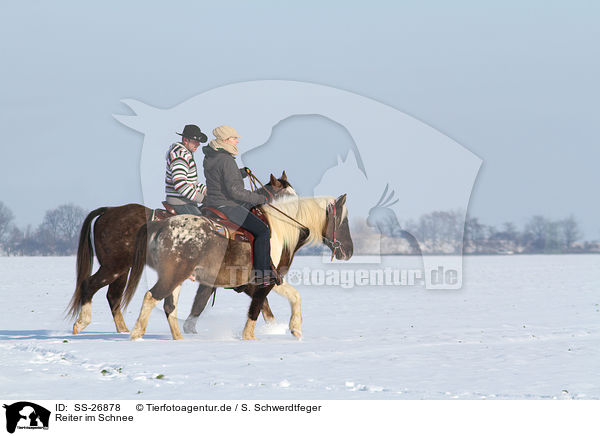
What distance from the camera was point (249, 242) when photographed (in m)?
9.79

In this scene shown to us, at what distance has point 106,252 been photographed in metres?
10.6

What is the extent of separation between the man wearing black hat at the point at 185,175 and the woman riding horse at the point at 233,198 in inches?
8.2

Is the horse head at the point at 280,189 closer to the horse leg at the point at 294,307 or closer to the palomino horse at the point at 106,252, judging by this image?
the horse leg at the point at 294,307

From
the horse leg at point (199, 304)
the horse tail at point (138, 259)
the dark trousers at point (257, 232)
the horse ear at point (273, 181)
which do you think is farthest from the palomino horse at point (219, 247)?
the horse leg at point (199, 304)

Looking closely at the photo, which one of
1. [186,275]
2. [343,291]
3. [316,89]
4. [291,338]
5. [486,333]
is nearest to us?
[186,275]

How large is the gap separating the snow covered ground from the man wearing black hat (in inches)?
77.0

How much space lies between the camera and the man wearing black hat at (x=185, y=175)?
382 inches

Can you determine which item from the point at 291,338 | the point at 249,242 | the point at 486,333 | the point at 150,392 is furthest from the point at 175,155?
the point at 486,333

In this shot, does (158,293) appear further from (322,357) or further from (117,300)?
(322,357)

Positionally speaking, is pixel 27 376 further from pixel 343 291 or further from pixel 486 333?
pixel 343 291

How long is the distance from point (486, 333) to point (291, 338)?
3.23m

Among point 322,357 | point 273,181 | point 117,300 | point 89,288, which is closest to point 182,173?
point 273,181
